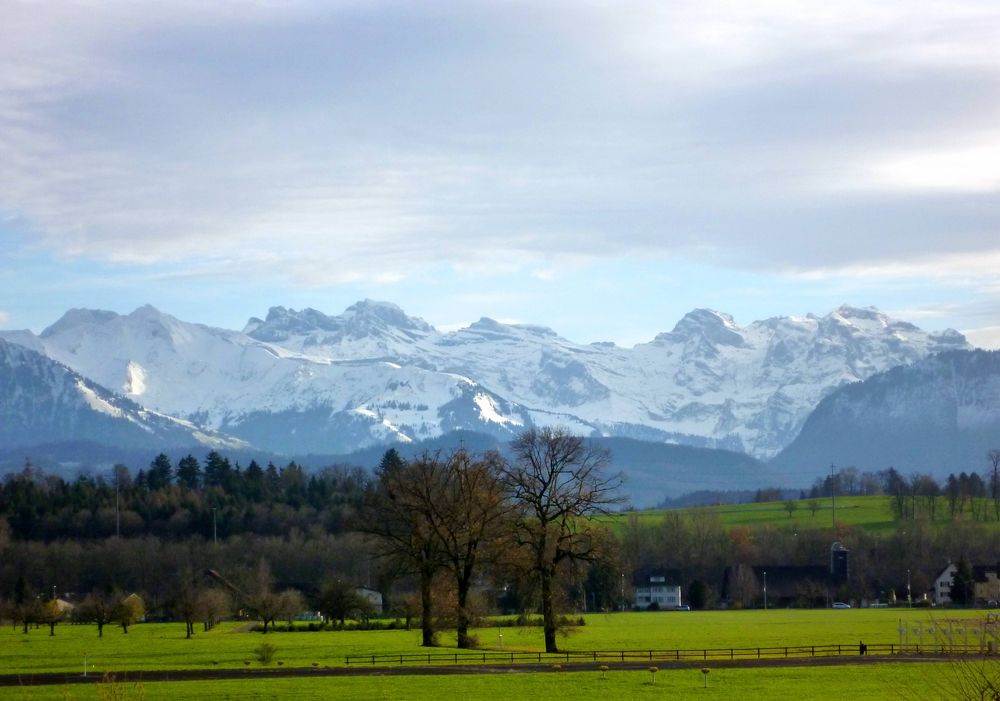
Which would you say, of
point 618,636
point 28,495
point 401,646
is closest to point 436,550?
point 401,646

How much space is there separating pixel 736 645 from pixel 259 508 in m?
102

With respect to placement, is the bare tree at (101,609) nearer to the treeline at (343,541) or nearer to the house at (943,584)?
the treeline at (343,541)

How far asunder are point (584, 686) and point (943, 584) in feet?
350

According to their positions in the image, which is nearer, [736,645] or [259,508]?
[736,645]

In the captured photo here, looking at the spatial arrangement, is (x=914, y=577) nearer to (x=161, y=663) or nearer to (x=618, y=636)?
(x=618, y=636)

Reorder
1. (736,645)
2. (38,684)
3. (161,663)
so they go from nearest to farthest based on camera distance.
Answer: (38,684) → (161,663) → (736,645)

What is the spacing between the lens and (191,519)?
168 m

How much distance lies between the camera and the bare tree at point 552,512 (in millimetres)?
74875

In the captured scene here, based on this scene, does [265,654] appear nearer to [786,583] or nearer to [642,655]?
[642,655]

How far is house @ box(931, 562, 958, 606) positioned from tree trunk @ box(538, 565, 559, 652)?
273ft

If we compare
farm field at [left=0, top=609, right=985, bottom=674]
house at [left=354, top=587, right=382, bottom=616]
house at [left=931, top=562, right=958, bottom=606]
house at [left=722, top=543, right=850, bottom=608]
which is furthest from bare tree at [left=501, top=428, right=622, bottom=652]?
house at [left=931, top=562, right=958, bottom=606]

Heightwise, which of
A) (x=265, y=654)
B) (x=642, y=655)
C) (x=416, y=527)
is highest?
(x=416, y=527)

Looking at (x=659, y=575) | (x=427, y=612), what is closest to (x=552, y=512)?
(x=427, y=612)

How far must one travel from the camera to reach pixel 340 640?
9325 cm
